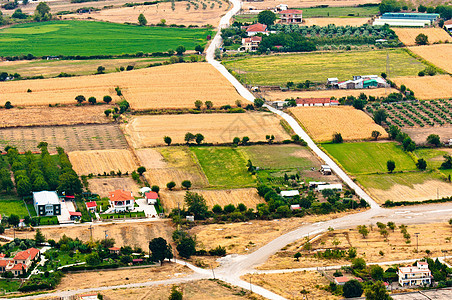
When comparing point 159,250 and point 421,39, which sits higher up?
point 421,39

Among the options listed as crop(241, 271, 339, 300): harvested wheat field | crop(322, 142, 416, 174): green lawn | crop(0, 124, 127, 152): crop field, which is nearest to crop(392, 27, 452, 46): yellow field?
crop(322, 142, 416, 174): green lawn

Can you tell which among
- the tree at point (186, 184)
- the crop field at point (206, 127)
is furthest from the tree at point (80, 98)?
the tree at point (186, 184)

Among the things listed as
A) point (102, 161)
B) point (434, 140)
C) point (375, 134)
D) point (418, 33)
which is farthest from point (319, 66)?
point (102, 161)

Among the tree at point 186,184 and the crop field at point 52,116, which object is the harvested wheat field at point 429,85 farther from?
the tree at point 186,184

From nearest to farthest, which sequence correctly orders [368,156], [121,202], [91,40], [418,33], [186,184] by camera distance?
[121,202]
[186,184]
[368,156]
[91,40]
[418,33]

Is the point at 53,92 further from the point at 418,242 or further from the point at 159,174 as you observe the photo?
the point at 418,242

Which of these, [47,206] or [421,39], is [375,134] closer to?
[47,206]

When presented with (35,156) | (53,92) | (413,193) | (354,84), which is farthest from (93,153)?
(354,84)
